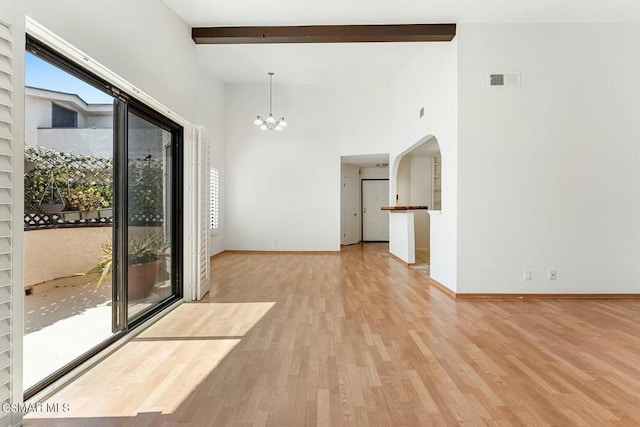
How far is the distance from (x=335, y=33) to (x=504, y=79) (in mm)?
2128

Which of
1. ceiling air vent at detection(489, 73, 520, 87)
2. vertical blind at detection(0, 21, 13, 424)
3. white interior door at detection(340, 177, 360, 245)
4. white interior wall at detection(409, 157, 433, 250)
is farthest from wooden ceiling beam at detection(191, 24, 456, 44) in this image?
white interior door at detection(340, 177, 360, 245)

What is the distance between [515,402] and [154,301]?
131 inches

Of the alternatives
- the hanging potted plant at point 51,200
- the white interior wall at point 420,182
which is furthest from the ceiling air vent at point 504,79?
the white interior wall at point 420,182

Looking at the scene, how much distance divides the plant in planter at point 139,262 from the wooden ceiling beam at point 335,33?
2.57m

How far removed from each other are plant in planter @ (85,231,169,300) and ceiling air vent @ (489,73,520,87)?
14.0 ft

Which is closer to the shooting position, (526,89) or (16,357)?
(16,357)

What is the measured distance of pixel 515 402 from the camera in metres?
2.04

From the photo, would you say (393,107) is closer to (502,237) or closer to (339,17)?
(339,17)

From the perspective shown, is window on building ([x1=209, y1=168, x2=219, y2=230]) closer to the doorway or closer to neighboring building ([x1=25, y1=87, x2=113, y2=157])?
the doorway

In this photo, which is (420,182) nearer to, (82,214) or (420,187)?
(420,187)

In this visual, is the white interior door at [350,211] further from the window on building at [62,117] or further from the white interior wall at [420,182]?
the window on building at [62,117]

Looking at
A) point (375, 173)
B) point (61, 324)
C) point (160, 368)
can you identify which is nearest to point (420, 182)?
point (375, 173)

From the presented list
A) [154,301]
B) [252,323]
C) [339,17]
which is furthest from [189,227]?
[339,17]

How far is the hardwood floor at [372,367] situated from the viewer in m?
1.93
